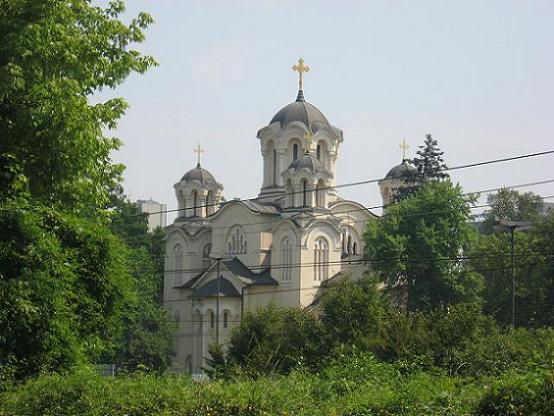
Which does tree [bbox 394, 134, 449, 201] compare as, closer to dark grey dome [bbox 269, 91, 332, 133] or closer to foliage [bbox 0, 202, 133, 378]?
dark grey dome [bbox 269, 91, 332, 133]

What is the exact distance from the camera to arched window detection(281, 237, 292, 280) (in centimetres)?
5594

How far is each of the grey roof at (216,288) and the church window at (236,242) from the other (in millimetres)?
2401

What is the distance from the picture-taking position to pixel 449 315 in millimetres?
29328

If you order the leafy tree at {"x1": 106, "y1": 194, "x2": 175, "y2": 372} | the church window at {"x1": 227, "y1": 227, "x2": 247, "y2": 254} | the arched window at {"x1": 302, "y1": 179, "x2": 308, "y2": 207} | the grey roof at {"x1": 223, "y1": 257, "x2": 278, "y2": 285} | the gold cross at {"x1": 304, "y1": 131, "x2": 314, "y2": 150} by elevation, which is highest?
the gold cross at {"x1": 304, "y1": 131, "x2": 314, "y2": 150}

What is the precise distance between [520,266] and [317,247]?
11.1m

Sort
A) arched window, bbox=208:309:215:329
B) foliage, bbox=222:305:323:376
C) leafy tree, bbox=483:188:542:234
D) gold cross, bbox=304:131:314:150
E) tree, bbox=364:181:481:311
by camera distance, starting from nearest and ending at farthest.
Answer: foliage, bbox=222:305:323:376, tree, bbox=364:181:481:311, arched window, bbox=208:309:215:329, gold cross, bbox=304:131:314:150, leafy tree, bbox=483:188:542:234

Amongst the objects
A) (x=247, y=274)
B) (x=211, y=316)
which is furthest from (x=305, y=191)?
(x=211, y=316)

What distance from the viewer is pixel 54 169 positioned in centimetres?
1452

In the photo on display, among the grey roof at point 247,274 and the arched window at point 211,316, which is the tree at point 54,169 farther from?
the arched window at point 211,316

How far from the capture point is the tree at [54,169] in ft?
45.3

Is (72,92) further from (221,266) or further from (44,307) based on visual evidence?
(221,266)

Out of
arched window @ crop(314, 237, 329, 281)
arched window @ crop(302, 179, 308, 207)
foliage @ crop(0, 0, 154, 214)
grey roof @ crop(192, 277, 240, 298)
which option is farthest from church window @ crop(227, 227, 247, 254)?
foliage @ crop(0, 0, 154, 214)

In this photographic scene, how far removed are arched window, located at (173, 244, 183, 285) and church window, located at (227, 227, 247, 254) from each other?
4.97 m

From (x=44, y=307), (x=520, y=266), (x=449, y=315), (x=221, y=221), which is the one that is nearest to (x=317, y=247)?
(x=221, y=221)
